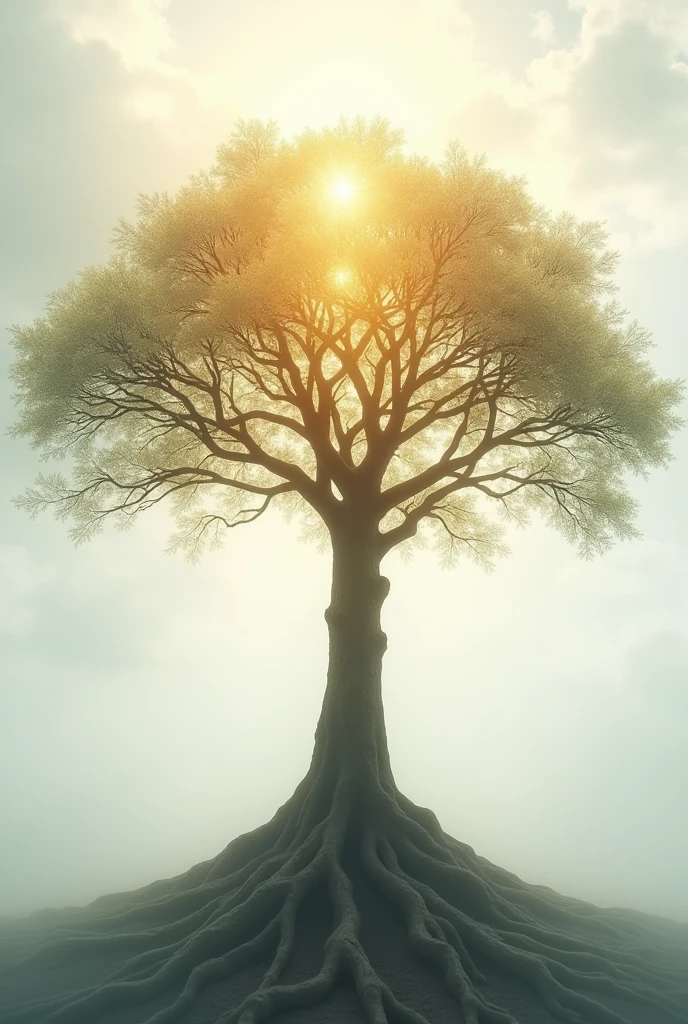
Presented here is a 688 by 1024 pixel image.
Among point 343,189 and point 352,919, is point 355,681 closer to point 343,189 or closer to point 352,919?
point 352,919

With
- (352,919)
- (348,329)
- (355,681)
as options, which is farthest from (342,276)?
(352,919)

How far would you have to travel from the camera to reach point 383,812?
12.6 metres

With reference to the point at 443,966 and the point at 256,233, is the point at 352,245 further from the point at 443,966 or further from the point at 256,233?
the point at 443,966

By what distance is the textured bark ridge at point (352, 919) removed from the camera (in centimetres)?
971

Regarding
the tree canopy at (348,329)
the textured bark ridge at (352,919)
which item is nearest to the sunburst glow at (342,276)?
the tree canopy at (348,329)

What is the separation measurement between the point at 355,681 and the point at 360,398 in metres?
5.34

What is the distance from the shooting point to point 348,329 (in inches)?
540

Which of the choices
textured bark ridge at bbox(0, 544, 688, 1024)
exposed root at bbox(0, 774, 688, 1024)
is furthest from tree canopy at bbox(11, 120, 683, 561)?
exposed root at bbox(0, 774, 688, 1024)

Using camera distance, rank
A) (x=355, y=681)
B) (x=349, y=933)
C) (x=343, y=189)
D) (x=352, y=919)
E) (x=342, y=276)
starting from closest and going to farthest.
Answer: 1. (x=349, y=933)
2. (x=352, y=919)
3. (x=342, y=276)
4. (x=343, y=189)
5. (x=355, y=681)

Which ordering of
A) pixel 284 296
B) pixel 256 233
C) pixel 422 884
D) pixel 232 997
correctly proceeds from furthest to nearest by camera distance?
1. pixel 256 233
2. pixel 284 296
3. pixel 422 884
4. pixel 232 997

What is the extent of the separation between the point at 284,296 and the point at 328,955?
9.77 meters

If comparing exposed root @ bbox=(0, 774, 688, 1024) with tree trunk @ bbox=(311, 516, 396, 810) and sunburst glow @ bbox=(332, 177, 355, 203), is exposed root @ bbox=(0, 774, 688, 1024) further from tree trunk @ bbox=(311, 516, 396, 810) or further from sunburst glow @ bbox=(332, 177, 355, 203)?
sunburst glow @ bbox=(332, 177, 355, 203)

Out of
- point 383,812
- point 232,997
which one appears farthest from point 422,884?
point 232,997

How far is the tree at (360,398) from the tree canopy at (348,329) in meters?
0.05
